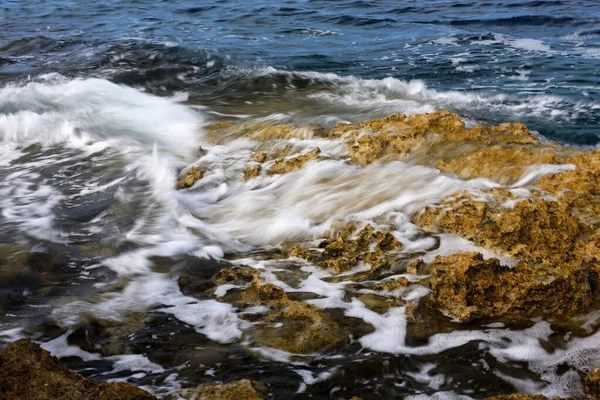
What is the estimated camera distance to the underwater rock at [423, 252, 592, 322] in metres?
3.33

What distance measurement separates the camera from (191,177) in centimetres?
580

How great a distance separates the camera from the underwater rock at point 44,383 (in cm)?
224

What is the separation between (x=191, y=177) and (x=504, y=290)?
11.1ft

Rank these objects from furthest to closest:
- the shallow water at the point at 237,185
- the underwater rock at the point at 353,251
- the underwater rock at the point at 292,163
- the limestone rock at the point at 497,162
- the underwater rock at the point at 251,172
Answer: the underwater rock at the point at 251,172
the underwater rock at the point at 292,163
the limestone rock at the point at 497,162
the underwater rock at the point at 353,251
the shallow water at the point at 237,185

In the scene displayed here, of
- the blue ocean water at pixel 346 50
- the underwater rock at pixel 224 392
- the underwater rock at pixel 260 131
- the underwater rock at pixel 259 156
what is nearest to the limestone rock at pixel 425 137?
the underwater rock at pixel 260 131

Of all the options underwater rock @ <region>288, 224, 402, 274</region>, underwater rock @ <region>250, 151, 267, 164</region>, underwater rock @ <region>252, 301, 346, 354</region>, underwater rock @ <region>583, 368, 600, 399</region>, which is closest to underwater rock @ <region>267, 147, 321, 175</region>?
underwater rock @ <region>250, 151, 267, 164</region>

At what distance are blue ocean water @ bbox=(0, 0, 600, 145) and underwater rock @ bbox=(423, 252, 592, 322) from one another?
4375mm

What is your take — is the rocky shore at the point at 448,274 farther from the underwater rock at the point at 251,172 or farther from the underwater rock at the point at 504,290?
the underwater rock at the point at 251,172

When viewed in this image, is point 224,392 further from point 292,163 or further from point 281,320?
point 292,163

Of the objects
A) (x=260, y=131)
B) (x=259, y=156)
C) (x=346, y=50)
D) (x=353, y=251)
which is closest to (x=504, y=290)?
(x=353, y=251)

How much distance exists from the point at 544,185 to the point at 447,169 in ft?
3.02

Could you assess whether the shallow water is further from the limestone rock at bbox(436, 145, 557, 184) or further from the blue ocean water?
the limestone rock at bbox(436, 145, 557, 184)

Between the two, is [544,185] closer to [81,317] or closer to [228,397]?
[228,397]

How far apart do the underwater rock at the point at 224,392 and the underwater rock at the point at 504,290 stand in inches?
54.1
